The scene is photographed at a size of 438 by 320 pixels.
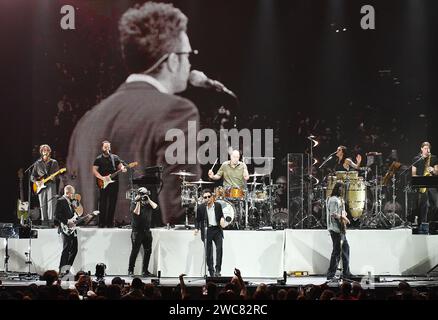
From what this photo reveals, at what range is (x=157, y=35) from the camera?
19594 mm

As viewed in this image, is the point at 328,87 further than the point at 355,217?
Yes

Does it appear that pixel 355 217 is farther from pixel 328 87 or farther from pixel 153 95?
pixel 153 95

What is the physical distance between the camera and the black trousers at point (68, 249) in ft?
50.3

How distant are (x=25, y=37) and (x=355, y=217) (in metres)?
9.99

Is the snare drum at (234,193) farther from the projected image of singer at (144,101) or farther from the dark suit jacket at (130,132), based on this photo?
the projected image of singer at (144,101)

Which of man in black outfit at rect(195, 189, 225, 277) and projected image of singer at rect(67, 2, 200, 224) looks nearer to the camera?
man in black outfit at rect(195, 189, 225, 277)

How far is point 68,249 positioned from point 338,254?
18.6ft

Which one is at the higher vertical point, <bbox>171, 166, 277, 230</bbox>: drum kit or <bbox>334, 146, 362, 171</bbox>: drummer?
<bbox>334, 146, 362, 171</bbox>: drummer

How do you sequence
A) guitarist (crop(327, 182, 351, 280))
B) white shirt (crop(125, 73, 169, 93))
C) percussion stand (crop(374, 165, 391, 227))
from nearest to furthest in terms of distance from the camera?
1. guitarist (crop(327, 182, 351, 280))
2. percussion stand (crop(374, 165, 391, 227))
3. white shirt (crop(125, 73, 169, 93))

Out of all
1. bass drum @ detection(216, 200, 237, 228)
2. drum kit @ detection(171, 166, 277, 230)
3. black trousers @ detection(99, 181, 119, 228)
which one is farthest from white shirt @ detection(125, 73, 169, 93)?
bass drum @ detection(216, 200, 237, 228)

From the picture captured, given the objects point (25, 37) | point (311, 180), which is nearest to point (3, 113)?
point (25, 37)

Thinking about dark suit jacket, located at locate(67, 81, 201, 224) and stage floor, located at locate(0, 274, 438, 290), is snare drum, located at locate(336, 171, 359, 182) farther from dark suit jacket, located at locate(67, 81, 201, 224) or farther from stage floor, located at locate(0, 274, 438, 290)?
dark suit jacket, located at locate(67, 81, 201, 224)

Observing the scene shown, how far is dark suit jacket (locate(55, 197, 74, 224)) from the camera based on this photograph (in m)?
15.3

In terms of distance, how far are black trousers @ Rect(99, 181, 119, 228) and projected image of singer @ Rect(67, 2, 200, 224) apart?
2.28m
